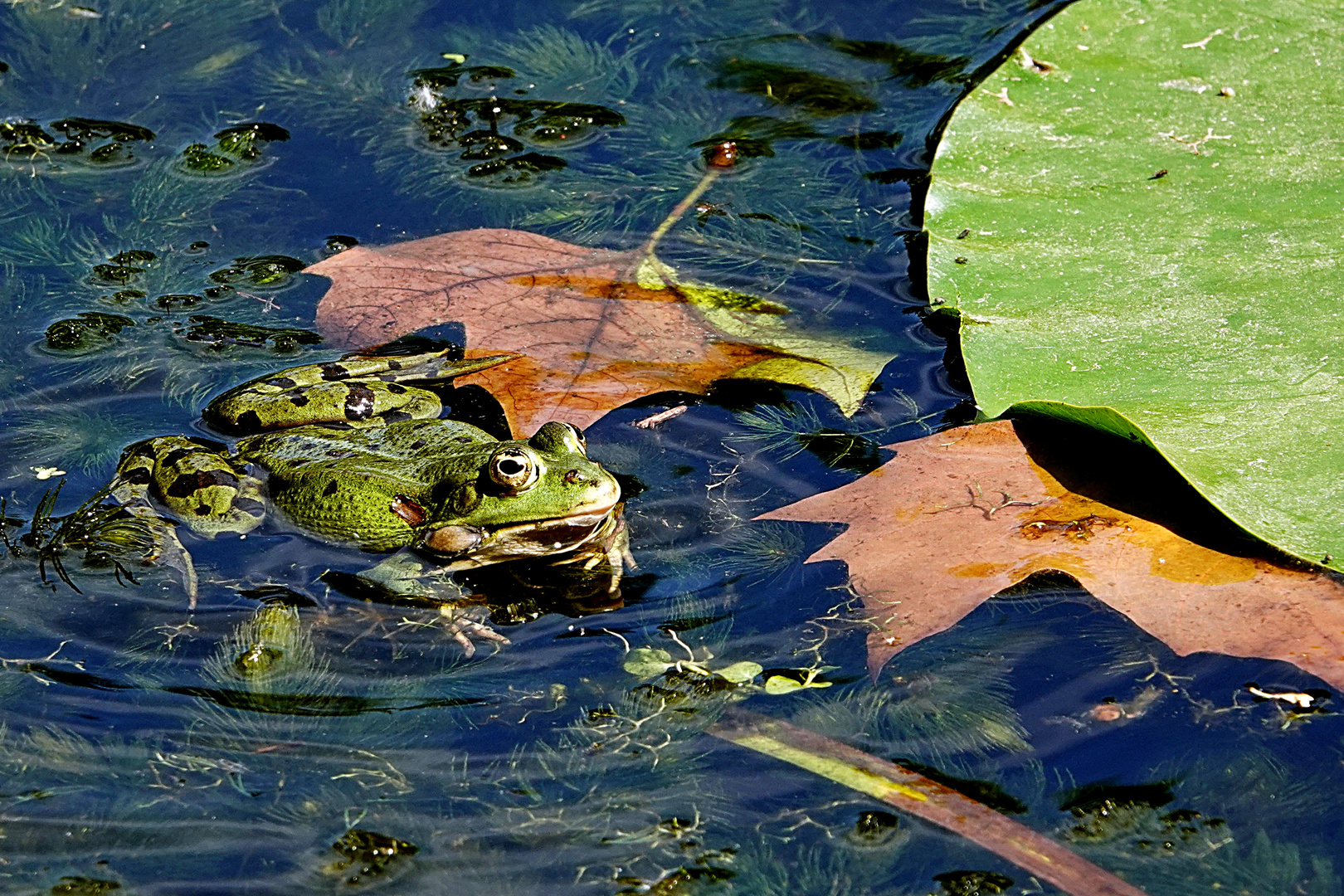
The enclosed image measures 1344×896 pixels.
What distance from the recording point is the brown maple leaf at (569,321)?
3.91m

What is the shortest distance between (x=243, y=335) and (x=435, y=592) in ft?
4.56

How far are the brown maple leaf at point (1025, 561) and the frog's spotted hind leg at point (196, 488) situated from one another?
62.6 inches

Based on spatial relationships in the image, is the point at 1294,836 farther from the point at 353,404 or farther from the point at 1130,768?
the point at 353,404

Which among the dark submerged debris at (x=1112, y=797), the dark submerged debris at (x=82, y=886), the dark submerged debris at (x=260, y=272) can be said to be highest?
the dark submerged debris at (x=260, y=272)

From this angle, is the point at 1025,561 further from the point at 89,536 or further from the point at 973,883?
the point at 89,536

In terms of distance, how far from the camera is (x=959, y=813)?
2750 millimetres

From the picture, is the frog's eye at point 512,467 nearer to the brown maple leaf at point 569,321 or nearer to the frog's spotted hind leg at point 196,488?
the brown maple leaf at point 569,321

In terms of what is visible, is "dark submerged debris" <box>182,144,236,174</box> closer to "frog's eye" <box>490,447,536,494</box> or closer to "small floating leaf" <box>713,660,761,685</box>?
"frog's eye" <box>490,447,536,494</box>

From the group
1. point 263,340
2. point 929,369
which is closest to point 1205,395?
point 929,369

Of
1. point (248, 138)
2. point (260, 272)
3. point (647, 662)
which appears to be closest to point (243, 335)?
point (260, 272)

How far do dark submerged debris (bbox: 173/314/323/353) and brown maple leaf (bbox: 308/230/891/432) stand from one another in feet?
0.30

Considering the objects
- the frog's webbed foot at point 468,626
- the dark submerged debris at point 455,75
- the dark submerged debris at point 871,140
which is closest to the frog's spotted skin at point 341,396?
the frog's webbed foot at point 468,626

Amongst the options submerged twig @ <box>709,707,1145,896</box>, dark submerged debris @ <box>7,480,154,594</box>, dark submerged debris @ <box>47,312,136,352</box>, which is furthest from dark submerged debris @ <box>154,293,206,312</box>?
submerged twig @ <box>709,707,1145,896</box>

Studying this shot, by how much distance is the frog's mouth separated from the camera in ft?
11.9
